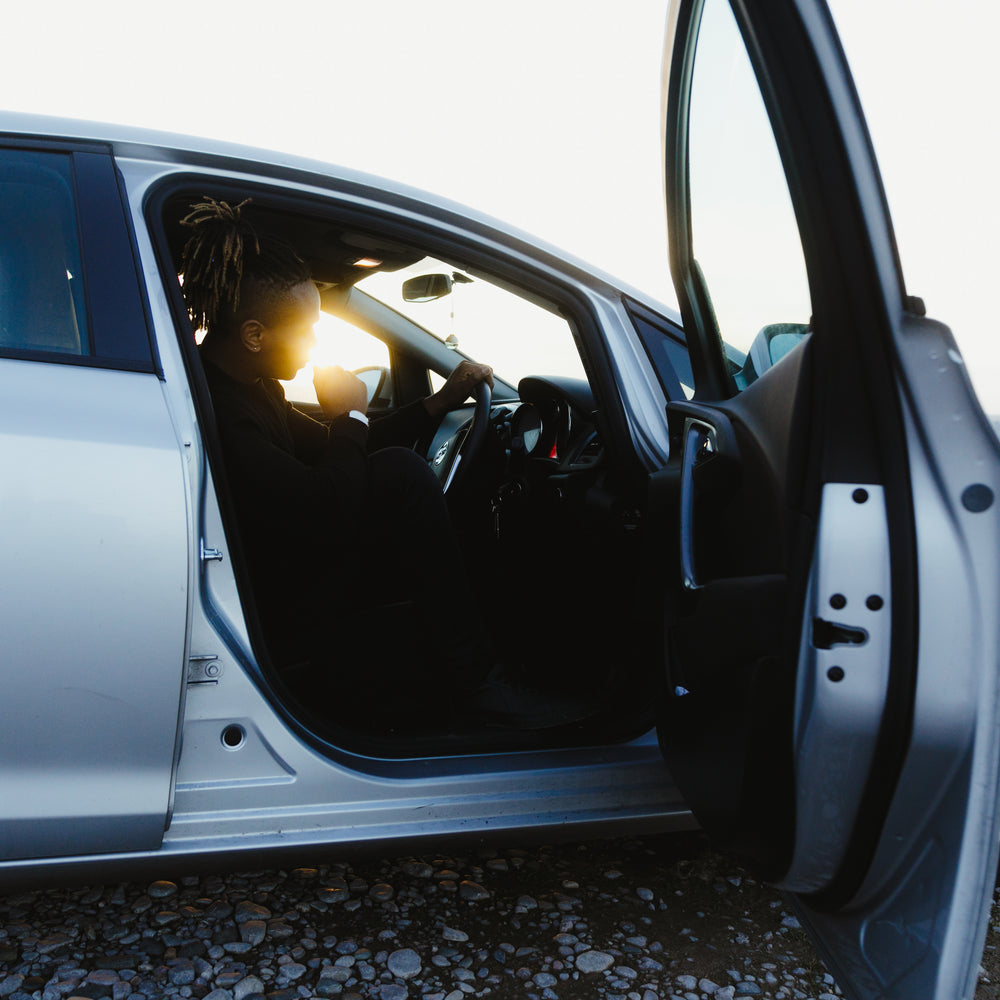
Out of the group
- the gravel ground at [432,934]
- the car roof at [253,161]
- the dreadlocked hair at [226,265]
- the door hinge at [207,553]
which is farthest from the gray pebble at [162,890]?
the car roof at [253,161]

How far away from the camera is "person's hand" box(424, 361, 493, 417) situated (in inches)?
77.6

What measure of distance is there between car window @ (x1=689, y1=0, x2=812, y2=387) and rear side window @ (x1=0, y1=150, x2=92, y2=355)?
101cm

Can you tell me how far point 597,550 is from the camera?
5.86ft

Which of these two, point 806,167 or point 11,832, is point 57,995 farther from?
point 806,167

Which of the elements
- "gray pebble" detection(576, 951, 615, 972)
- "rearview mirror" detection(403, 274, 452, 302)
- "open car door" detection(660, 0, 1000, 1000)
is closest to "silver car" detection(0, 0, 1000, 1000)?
"open car door" detection(660, 0, 1000, 1000)

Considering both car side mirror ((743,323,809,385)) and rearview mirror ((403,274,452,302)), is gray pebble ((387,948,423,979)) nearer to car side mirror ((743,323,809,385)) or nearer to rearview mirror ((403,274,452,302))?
car side mirror ((743,323,809,385))

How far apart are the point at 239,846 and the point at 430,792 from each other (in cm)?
32

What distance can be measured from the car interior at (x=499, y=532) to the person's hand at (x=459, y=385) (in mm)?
56

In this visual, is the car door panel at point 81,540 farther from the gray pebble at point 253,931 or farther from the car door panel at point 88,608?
the gray pebble at point 253,931

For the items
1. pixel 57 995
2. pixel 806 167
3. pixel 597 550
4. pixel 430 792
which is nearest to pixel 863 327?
pixel 806 167

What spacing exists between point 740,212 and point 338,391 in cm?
84

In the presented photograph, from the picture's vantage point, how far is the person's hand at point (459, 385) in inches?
77.6

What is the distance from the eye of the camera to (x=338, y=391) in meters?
1.69

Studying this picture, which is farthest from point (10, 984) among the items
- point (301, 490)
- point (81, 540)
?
point (301, 490)
